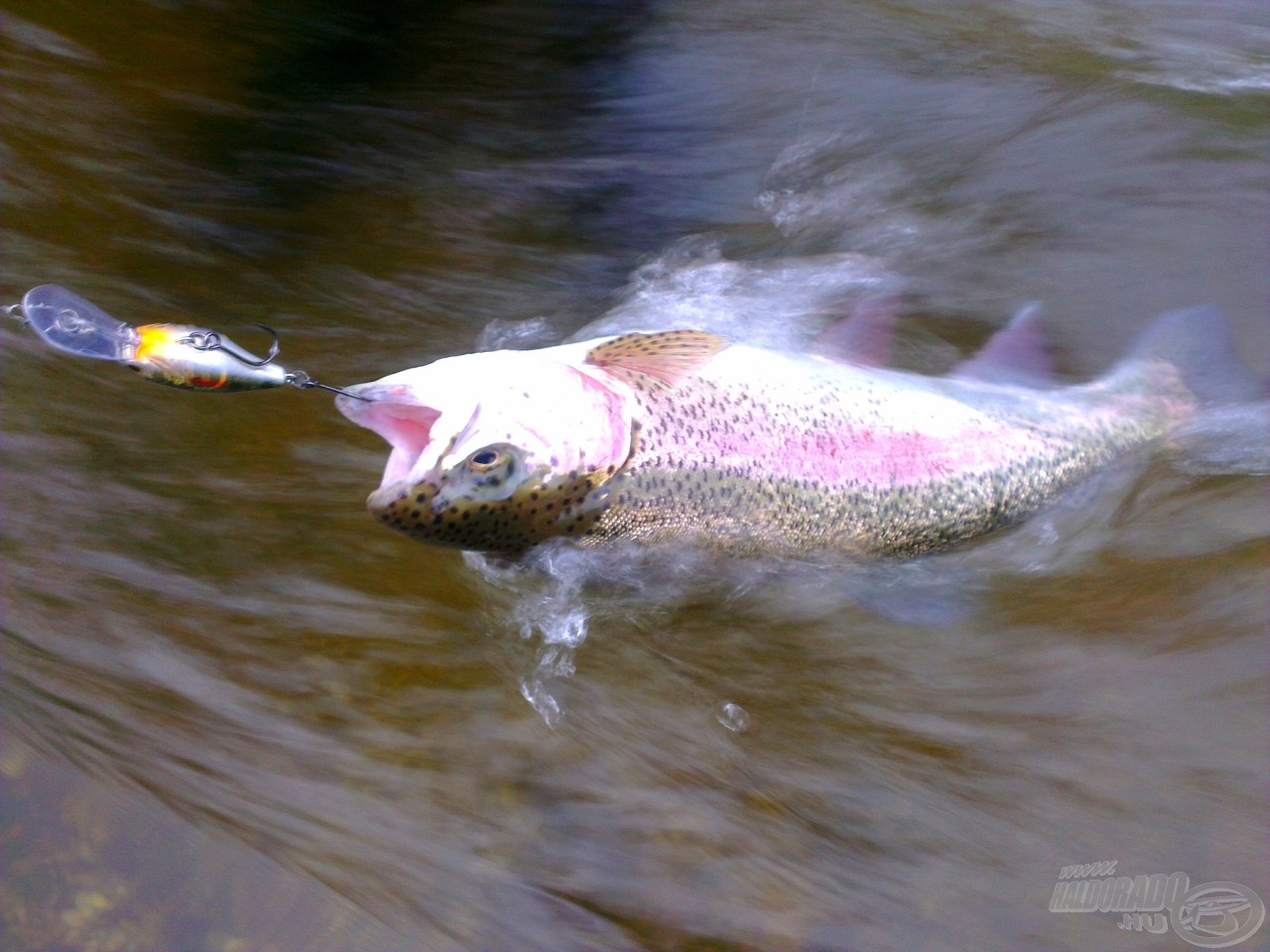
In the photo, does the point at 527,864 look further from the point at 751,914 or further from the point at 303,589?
the point at 303,589

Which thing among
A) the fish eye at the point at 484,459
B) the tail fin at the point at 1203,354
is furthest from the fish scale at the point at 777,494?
the tail fin at the point at 1203,354

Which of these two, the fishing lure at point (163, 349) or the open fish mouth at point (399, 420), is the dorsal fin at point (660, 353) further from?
the fishing lure at point (163, 349)

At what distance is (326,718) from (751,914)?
6.04 ft

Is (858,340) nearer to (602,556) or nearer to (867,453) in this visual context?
(867,453)

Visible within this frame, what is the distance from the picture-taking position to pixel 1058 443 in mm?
4211

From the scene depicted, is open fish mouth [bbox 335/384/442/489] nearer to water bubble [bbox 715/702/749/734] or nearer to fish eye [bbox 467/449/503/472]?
fish eye [bbox 467/449/503/472]

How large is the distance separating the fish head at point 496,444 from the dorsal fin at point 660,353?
97mm

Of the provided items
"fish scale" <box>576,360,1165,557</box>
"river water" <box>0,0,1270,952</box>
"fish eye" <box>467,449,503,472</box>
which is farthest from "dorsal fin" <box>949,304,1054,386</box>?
"fish eye" <box>467,449,503,472</box>

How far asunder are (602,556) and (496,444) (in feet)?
2.51

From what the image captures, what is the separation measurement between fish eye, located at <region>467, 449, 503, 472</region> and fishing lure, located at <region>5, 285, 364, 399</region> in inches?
18.8

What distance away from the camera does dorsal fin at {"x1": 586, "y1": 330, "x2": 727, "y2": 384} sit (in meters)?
3.44

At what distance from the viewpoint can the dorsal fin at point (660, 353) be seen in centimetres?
344

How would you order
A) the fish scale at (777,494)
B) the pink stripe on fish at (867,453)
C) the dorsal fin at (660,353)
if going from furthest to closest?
the pink stripe on fish at (867,453), the fish scale at (777,494), the dorsal fin at (660,353)

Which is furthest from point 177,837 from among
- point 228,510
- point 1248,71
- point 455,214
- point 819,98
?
point 1248,71
